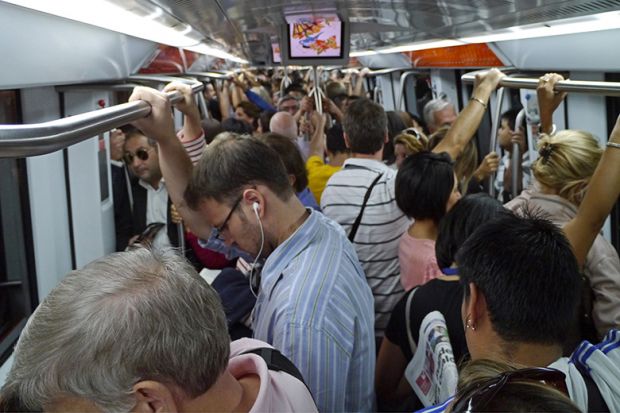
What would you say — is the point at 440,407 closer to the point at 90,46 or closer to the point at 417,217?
the point at 417,217

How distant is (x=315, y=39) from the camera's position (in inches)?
191

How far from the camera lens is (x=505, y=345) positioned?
1.56 m

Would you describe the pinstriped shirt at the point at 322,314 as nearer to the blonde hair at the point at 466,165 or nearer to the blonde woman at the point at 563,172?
the blonde woman at the point at 563,172

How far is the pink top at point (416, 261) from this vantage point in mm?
2609

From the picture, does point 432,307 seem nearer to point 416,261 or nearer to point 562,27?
point 416,261

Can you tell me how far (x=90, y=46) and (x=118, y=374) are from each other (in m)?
1.99

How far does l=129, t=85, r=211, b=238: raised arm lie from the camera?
1.76 meters

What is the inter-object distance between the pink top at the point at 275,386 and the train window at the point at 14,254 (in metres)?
1.42

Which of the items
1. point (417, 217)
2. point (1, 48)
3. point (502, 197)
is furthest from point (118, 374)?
point (502, 197)

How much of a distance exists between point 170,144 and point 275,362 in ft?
3.21

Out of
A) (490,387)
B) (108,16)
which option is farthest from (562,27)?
(490,387)

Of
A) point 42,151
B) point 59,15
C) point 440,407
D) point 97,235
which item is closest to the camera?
point 42,151

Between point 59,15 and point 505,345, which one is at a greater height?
point 59,15

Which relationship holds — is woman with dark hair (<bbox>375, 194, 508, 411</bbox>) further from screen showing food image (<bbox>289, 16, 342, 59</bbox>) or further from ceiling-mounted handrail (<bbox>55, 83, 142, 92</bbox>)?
screen showing food image (<bbox>289, 16, 342, 59</bbox>)
